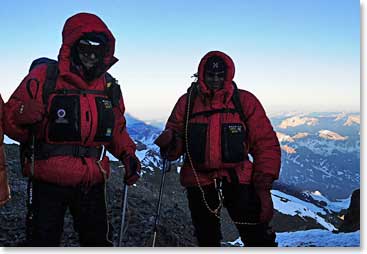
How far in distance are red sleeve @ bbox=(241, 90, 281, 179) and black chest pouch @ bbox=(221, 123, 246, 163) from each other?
0.12m

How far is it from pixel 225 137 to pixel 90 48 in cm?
113

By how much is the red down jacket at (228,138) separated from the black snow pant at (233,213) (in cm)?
8

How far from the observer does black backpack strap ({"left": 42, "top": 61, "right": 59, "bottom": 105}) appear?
3.06 m

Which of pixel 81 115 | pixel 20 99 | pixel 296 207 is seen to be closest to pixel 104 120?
pixel 81 115

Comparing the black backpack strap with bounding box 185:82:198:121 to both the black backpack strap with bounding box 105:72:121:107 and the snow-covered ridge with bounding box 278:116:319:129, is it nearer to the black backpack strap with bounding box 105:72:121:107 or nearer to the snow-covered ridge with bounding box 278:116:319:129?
the black backpack strap with bounding box 105:72:121:107

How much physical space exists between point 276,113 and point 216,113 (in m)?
1.49

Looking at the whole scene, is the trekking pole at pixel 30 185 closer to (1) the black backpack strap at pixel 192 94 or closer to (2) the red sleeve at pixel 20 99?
(2) the red sleeve at pixel 20 99

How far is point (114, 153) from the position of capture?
3.53m

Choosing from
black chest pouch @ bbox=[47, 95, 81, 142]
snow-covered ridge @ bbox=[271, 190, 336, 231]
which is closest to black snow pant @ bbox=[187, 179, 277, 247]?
black chest pouch @ bbox=[47, 95, 81, 142]

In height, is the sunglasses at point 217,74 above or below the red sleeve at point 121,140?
above

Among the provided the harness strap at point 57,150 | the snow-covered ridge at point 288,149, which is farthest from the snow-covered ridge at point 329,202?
the harness strap at point 57,150

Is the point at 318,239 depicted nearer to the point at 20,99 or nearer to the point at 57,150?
the point at 57,150

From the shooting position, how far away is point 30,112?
2922 mm

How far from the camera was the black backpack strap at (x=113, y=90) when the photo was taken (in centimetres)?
327
